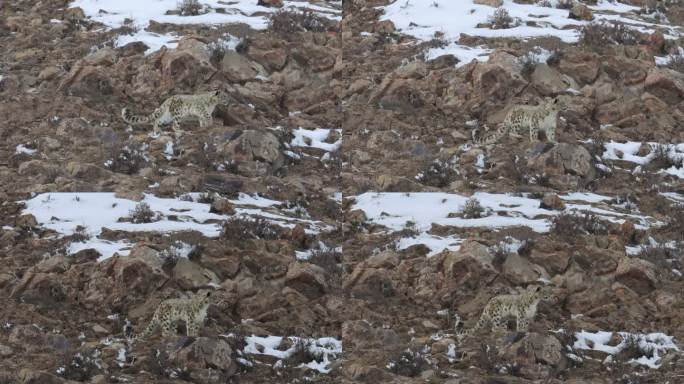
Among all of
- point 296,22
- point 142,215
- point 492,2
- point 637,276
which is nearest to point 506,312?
point 637,276

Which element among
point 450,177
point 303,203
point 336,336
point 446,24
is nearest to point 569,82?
point 446,24

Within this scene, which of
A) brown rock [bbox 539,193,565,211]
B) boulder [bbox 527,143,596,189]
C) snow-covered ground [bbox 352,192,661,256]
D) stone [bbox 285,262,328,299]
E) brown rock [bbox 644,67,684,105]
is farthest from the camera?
brown rock [bbox 644,67,684,105]

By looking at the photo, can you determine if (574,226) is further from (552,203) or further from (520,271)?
(520,271)

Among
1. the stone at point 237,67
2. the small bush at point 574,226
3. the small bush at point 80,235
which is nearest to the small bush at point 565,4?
the small bush at point 574,226

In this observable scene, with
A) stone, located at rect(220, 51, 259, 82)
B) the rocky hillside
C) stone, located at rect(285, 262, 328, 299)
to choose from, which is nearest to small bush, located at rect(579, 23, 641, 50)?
the rocky hillside

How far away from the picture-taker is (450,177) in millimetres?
14812

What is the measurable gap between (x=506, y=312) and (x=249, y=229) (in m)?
3.55

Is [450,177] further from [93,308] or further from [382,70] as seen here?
[93,308]

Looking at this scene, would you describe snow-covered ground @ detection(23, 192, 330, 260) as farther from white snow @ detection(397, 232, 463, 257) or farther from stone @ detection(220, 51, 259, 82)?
stone @ detection(220, 51, 259, 82)

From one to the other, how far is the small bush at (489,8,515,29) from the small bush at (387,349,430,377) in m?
8.78

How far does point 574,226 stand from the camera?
1402 centimetres

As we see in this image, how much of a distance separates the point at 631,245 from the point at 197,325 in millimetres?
6542

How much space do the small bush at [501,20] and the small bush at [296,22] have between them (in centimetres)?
405

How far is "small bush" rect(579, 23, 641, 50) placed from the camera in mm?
18141
